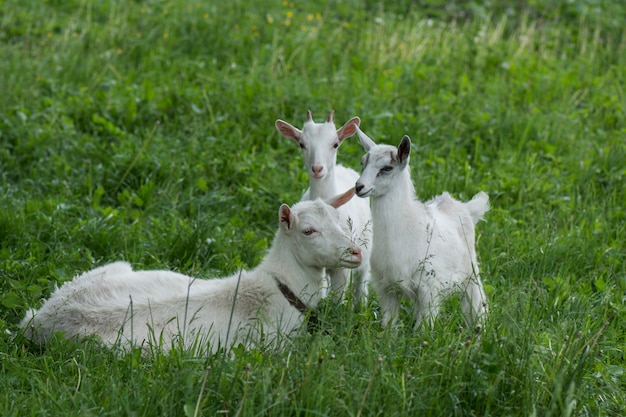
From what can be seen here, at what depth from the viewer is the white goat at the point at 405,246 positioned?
547 cm

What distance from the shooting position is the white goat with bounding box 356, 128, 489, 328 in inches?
215

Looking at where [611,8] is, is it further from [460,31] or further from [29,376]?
[29,376]

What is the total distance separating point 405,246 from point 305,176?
257 centimetres

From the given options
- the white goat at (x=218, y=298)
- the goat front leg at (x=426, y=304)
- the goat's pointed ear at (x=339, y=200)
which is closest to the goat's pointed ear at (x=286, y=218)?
the white goat at (x=218, y=298)

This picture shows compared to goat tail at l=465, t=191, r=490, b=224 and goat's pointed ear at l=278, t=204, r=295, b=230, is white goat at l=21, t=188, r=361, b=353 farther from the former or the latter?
goat tail at l=465, t=191, r=490, b=224

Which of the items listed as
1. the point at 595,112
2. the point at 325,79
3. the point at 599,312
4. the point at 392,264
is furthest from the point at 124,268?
the point at 595,112

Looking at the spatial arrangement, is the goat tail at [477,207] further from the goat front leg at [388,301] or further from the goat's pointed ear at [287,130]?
the goat's pointed ear at [287,130]

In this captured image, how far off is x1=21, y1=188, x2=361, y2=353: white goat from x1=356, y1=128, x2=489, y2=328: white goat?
0.25 m

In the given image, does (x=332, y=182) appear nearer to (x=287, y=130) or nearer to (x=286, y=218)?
(x=287, y=130)

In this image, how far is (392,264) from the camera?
5.55 m

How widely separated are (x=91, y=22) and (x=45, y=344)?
6.83m

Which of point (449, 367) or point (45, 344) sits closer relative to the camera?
point (449, 367)

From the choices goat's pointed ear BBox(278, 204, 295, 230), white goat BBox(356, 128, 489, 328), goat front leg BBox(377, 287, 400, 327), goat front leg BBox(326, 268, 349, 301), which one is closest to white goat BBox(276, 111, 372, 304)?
goat front leg BBox(326, 268, 349, 301)

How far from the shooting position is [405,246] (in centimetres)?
556
